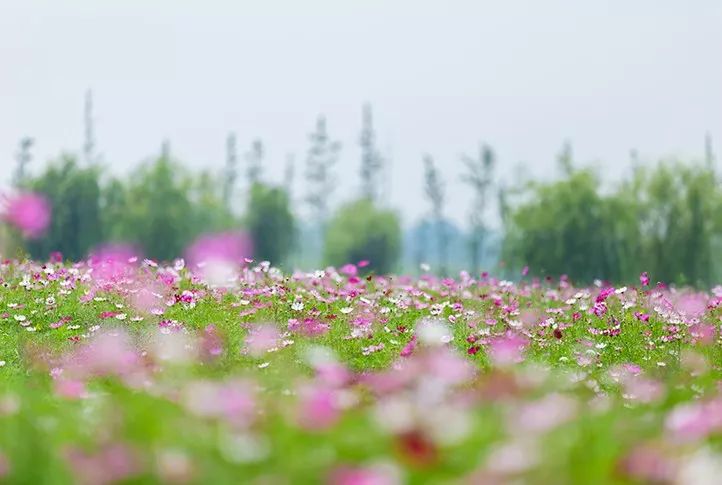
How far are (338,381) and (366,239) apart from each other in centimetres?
4716

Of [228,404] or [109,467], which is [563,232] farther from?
[109,467]

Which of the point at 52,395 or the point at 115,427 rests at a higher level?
the point at 115,427

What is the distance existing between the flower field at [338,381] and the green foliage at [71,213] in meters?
25.2

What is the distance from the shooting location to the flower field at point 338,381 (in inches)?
130

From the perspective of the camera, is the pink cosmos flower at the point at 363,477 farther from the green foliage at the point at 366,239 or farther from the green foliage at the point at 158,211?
the green foliage at the point at 366,239

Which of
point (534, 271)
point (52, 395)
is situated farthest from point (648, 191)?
point (52, 395)

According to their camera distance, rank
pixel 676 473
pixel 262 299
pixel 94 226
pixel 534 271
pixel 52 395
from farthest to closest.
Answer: pixel 94 226 → pixel 534 271 → pixel 262 299 → pixel 52 395 → pixel 676 473

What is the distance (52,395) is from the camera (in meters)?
6.94

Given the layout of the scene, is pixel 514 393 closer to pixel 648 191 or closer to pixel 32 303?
pixel 32 303

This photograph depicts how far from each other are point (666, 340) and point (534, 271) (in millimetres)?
22491

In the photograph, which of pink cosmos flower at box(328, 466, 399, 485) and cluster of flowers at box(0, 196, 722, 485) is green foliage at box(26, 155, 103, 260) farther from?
pink cosmos flower at box(328, 466, 399, 485)

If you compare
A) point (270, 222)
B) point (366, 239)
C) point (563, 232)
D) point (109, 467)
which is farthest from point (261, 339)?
point (366, 239)

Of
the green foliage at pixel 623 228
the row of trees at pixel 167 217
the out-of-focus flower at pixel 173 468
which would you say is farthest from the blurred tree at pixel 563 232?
the out-of-focus flower at pixel 173 468

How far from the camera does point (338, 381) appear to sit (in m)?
4.20
